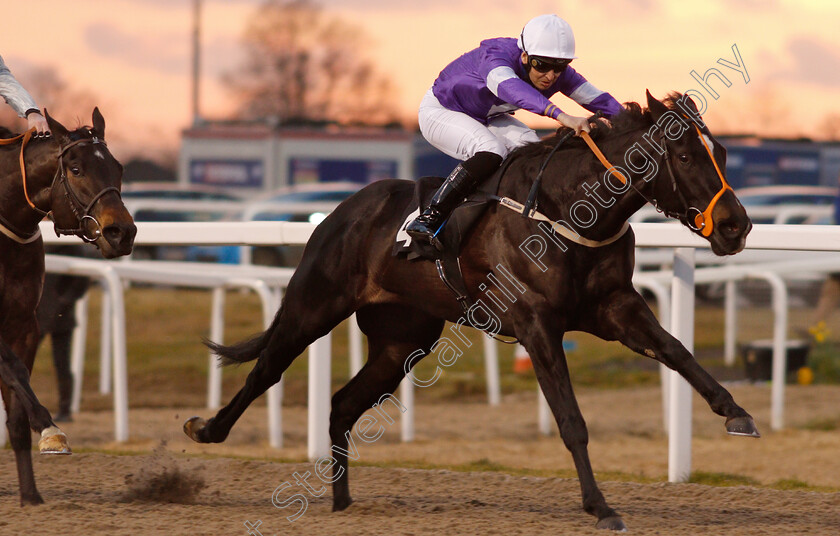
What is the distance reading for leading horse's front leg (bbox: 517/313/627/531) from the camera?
13.1 ft

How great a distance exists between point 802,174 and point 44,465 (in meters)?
26.8

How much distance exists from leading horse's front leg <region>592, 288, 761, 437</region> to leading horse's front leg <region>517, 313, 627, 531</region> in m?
0.20

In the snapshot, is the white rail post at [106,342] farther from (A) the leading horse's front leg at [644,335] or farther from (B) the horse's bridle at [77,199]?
(A) the leading horse's front leg at [644,335]

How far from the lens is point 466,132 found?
15.7 feet

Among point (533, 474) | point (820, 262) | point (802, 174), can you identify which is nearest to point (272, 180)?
point (802, 174)

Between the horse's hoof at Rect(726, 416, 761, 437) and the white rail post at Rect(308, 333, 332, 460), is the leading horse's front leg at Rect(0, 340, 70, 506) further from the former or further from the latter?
the horse's hoof at Rect(726, 416, 761, 437)

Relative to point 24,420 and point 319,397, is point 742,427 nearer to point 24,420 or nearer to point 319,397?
point 319,397

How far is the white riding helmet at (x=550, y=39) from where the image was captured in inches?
176

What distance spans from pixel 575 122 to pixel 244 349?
1.82 m

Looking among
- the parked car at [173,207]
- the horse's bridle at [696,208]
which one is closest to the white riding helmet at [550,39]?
the horse's bridle at [696,208]

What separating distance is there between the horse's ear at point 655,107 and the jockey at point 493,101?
26cm

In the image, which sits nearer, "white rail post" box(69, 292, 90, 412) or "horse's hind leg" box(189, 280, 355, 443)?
"horse's hind leg" box(189, 280, 355, 443)

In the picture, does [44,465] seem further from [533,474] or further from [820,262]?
[820,262]

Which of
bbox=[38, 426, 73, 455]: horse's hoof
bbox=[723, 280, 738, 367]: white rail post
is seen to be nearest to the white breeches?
bbox=[38, 426, 73, 455]: horse's hoof
